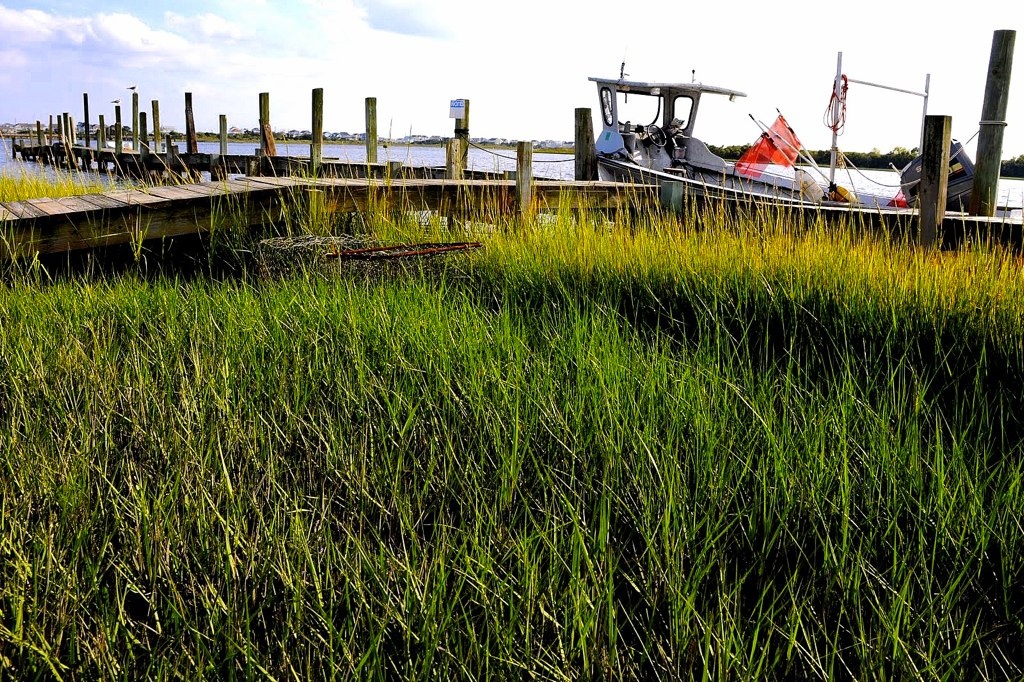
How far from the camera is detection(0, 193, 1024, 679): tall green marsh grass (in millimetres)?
1558

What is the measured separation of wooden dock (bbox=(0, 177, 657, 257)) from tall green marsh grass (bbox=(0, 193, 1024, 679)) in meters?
1.32

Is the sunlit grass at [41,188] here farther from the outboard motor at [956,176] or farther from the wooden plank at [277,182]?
the outboard motor at [956,176]

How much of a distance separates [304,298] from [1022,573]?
309 centimetres

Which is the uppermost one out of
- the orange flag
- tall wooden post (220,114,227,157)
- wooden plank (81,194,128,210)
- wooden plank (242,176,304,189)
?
tall wooden post (220,114,227,157)

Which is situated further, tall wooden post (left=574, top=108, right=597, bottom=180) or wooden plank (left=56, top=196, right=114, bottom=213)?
tall wooden post (left=574, top=108, right=597, bottom=180)

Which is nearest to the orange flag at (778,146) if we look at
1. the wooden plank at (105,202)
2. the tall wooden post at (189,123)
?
the wooden plank at (105,202)

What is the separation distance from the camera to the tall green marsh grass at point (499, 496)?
1.56 m

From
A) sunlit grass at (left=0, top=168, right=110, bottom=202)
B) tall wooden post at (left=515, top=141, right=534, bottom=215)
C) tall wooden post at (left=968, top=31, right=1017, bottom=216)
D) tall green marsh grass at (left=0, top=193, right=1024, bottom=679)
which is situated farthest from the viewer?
sunlit grass at (left=0, top=168, right=110, bottom=202)

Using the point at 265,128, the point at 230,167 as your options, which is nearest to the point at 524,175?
the point at 265,128

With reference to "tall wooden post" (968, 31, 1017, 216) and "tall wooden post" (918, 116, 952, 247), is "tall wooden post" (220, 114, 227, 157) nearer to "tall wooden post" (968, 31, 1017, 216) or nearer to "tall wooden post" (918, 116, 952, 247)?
"tall wooden post" (968, 31, 1017, 216)

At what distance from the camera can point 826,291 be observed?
383cm

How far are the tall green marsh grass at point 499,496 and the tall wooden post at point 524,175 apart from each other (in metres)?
3.05

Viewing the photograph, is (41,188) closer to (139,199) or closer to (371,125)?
(139,199)

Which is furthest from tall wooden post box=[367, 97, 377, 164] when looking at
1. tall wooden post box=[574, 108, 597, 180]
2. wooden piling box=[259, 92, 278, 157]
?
tall wooden post box=[574, 108, 597, 180]
